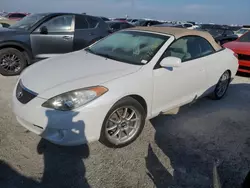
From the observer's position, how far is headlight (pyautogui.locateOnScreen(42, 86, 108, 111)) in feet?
8.34

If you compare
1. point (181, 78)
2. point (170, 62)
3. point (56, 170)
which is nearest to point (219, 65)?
point (181, 78)

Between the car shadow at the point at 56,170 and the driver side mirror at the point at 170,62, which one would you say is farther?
the driver side mirror at the point at 170,62

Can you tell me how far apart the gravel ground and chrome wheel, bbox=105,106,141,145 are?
0.50ft

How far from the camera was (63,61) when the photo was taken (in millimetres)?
3514

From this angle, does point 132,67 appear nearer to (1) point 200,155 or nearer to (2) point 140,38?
(2) point 140,38

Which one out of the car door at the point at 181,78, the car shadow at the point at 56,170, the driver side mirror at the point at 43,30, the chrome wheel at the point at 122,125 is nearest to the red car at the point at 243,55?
the car door at the point at 181,78

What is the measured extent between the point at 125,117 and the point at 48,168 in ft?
3.62

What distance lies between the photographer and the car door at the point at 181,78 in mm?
3298

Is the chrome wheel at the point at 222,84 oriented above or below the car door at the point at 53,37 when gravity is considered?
below

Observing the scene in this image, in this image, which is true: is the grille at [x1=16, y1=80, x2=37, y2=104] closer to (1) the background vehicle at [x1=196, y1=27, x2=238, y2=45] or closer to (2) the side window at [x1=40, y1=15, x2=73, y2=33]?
(2) the side window at [x1=40, y1=15, x2=73, y2=33]

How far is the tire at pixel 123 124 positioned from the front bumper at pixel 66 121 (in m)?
0.13

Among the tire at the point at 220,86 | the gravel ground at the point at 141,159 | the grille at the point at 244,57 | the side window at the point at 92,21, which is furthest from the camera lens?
the side window at the point at 92,21

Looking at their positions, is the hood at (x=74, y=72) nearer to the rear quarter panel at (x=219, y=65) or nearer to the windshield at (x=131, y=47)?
the windshield at (x=131, y=47)

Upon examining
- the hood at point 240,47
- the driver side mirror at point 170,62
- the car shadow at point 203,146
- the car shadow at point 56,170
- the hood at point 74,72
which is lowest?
the car shadow at point 203,146
